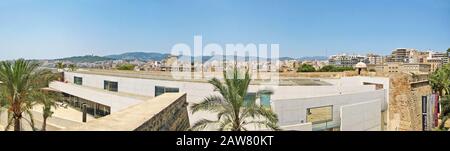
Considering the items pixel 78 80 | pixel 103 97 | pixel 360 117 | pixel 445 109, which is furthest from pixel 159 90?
pixel 78 80

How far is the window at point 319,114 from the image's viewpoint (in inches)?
423

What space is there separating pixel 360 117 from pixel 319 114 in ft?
5.25

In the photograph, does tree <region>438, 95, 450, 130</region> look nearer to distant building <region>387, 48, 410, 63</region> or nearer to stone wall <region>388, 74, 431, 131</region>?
stone wall <region>388, 74, 431, 131</region>

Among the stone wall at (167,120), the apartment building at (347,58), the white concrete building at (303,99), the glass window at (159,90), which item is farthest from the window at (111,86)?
the stone wall at (167,120)

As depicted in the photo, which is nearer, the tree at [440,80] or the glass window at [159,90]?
the glass window at [159,90]

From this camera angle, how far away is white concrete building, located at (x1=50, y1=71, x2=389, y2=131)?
32.7 feet

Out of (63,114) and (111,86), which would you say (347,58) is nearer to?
(111,86)

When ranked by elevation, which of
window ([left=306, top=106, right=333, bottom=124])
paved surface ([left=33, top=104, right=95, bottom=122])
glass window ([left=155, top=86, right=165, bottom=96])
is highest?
glass window ([left=155, top=86, right=165, bottom=96])

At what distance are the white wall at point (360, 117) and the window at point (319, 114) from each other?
1.43 feet

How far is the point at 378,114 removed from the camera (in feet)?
42.1

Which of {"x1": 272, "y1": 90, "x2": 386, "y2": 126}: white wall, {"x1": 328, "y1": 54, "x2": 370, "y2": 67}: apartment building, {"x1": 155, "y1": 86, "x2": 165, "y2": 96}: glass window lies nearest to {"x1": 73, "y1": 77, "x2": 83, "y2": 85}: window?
{"x1": 155, "y1": 86, "x2": 165, "y2": 96}: glass window

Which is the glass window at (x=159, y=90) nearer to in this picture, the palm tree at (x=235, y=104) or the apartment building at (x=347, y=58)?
the apartment building at (x=347, y=58)
